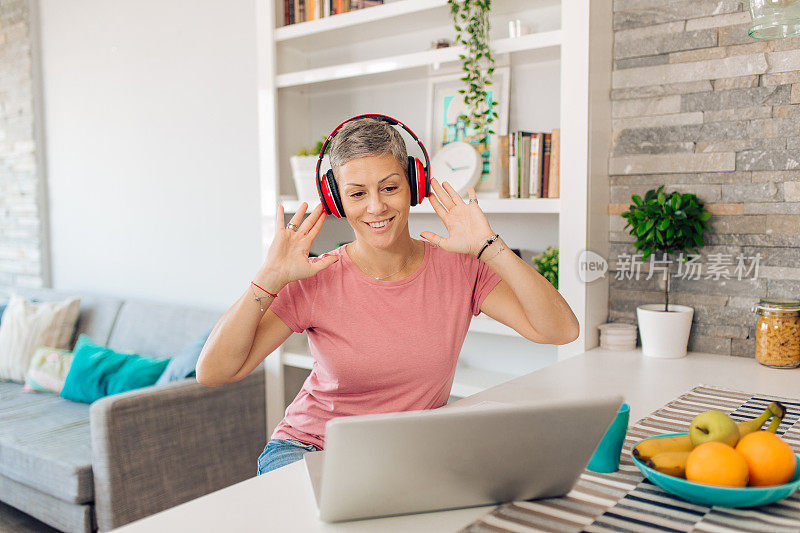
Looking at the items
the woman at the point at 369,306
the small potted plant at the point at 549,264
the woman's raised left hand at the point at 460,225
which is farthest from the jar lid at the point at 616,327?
the woman's raised left hand at the point at 460,225

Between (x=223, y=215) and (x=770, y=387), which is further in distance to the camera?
(x=223, y=215)

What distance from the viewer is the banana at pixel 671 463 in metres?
0.99

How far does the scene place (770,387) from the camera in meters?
1.66

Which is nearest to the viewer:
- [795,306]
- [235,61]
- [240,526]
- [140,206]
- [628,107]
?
[240,526]

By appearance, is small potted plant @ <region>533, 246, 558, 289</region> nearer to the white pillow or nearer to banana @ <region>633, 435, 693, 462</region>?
banana @ <region>633, 435, 693, 462</region>

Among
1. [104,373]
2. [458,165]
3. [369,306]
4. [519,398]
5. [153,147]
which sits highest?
[153,147]

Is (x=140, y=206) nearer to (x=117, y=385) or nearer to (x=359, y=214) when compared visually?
(x=117, y=385)

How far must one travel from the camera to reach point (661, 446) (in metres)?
1.05

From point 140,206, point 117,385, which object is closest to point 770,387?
point 117,385

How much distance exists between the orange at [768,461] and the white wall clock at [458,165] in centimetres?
151

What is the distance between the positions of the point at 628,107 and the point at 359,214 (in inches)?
43.2

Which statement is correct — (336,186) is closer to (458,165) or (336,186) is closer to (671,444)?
(671,444)

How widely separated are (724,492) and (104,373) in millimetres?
2631

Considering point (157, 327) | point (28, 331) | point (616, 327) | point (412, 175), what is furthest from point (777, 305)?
point (28, 331)
